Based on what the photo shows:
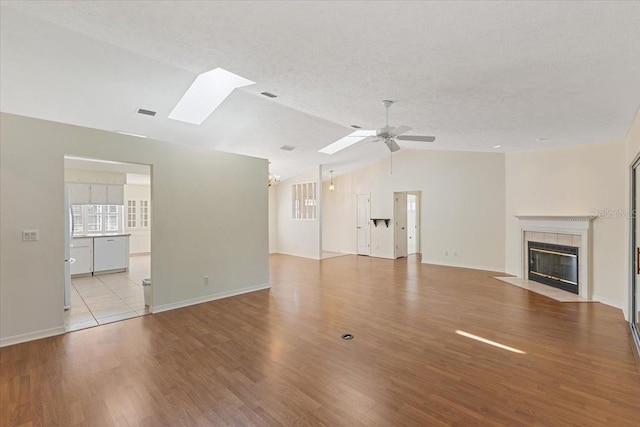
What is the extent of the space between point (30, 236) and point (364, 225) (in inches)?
333

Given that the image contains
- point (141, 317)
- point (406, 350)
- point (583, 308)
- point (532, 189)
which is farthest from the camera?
point (532, 189)

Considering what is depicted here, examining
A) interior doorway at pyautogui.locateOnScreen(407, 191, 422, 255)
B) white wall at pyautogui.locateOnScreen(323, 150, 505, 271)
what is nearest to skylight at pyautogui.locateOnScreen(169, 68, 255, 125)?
white wall at pyautogui.locateOnScreen(323, 150, 505, 271)

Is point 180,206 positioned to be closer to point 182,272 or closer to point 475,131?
point 182,272

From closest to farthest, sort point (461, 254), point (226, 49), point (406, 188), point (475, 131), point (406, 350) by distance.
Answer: point (226, 49), point (406, 350), point (475, 131), point (461, 254), point (406, 188)

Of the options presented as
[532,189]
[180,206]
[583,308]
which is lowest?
[583,308]

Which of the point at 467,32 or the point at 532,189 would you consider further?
the point at 532,189

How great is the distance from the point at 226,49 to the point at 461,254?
757 cm

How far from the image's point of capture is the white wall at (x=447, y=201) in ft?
24.3

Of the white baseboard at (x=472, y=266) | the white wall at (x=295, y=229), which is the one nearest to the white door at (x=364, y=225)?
the white wall at (x=295, y=229)

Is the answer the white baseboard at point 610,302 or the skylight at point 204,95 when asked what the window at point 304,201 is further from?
the white baseboard at point 610,302

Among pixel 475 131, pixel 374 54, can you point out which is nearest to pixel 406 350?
pixel 374 54

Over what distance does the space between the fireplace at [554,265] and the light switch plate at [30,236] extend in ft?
27.5

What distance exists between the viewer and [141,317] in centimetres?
424

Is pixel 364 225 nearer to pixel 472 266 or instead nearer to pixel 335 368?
pixel 472 266
